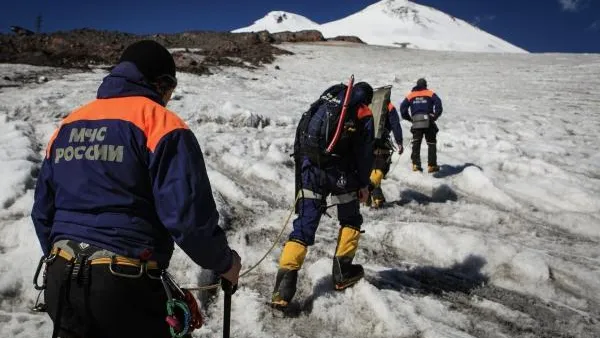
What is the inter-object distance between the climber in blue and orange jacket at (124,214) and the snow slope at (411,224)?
1.85 m

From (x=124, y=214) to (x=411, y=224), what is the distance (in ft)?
14.5

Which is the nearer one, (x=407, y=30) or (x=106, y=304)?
(x=106, y=304)

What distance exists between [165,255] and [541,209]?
679 cm

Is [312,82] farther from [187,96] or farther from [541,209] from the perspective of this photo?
[541,209]

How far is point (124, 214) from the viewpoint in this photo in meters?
2.06

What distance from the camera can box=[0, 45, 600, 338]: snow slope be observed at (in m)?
4.00

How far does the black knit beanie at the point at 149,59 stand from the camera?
223 centimetres

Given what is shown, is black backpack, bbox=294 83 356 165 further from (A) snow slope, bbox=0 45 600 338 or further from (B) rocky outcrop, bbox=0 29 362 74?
(B) rocky outcrop, bbox=0 29 362 74

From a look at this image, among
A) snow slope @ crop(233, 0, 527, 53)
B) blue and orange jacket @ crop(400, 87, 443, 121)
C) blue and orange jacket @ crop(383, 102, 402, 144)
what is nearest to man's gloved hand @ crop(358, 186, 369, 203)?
blue and orange jacket @ crop(383, 102, 402, 144)

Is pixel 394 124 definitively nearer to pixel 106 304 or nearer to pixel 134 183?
pixel 134 183

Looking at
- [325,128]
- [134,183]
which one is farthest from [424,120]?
[134,183]

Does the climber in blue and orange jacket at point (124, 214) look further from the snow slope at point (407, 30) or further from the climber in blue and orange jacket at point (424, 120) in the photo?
the snow slope at point (407, 30)

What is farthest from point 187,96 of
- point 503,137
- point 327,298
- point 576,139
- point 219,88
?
point 576,139

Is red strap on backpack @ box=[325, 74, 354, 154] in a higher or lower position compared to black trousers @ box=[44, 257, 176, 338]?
higher
